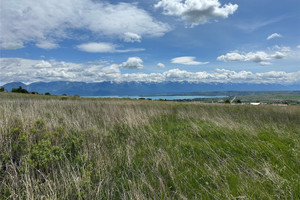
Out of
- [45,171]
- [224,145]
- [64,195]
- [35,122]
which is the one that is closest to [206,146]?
[224,145]

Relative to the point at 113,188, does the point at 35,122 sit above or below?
above

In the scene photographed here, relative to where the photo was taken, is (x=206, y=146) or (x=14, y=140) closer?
(x=14, y=140)

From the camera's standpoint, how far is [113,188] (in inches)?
127

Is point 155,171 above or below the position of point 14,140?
below

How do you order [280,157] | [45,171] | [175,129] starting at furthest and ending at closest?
1. [175,129]
2. [280,157]
3. [45,171]

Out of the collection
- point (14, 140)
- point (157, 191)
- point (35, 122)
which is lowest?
point (157, 191)

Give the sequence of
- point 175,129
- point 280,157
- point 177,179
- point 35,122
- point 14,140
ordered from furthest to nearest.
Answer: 1. point 175,129
2. point 35,122
3. point 14,140
4. point 280,157
5. point 177,179

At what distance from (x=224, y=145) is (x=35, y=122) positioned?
21.4 feet

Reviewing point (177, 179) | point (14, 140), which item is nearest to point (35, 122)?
point (14, 140)

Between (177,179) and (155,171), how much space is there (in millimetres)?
511

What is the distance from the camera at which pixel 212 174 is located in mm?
3684

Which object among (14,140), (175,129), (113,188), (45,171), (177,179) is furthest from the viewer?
(175,129)

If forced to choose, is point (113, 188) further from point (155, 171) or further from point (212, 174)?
point (212, 174)

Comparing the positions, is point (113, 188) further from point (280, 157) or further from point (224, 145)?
point (280, 157)
